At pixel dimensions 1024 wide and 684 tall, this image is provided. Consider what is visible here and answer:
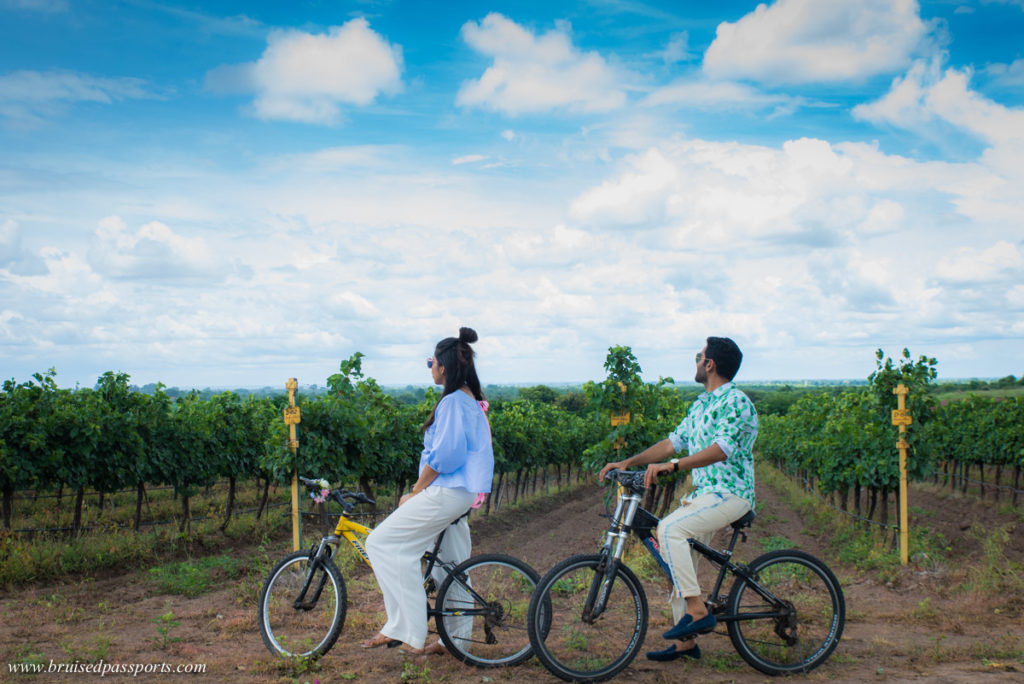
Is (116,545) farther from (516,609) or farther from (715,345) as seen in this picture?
(715,345)

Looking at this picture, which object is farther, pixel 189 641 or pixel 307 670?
pixel 189 641

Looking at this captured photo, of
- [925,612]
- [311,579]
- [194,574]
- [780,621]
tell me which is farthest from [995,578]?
[194,574]

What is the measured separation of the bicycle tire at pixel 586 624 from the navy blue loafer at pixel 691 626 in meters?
0.24

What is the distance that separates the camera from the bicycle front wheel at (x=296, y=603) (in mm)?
4434

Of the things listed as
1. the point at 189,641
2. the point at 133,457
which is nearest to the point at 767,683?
the point at 189,641

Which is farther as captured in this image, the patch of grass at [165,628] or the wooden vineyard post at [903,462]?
the wooden vineyard post at [903,462]

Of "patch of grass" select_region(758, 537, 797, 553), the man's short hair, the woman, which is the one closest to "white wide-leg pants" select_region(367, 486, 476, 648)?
the woman

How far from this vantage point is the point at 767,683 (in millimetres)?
4070

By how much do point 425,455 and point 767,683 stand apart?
2.29 meters

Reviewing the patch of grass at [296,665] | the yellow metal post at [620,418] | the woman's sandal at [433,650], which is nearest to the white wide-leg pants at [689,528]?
the woman's sandal at [433,650]

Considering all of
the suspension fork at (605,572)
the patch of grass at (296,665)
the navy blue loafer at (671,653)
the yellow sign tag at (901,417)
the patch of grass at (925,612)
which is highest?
the yellow sign tag at (901,417)

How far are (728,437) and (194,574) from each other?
693cm

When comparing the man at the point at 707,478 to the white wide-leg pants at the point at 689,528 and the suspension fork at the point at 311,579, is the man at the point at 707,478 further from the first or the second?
the suspension fork at the point at 311,579

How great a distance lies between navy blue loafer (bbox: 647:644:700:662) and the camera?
14.1 ft
